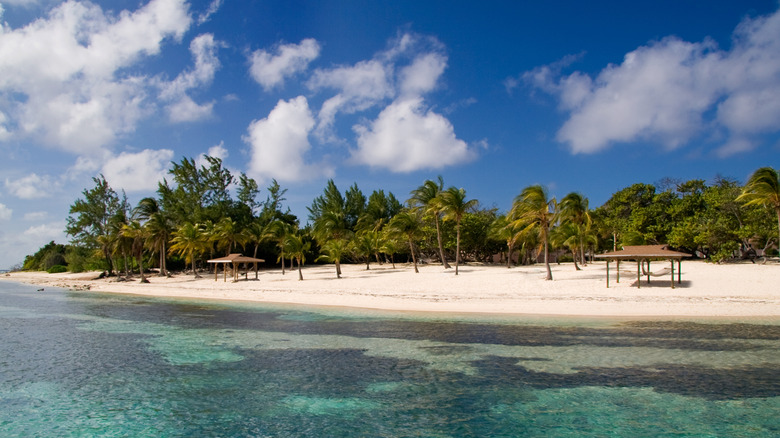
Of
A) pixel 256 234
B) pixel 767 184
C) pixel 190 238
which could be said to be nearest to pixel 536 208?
pixel 767 184

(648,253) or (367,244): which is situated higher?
(367,244)

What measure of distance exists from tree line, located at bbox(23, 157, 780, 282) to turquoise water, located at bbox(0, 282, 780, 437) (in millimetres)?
12571

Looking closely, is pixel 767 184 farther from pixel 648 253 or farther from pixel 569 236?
pixel 569 236

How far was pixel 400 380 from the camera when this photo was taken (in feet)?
31.3

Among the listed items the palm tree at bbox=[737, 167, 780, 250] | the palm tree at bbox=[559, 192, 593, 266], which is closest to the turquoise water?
the palm tree at bbox=[737, 167, 780, 250]

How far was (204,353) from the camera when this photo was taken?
12484 millimetres

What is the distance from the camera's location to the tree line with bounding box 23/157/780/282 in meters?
31.6

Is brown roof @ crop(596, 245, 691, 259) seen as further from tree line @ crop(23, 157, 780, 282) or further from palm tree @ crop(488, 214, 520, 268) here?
palm tree @ crop(488, 214, 520, 268)

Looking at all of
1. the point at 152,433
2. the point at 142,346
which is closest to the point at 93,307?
the point at 142,346

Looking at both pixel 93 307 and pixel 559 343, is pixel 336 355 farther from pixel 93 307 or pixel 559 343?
pixel 93 307

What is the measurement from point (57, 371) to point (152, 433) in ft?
18.4

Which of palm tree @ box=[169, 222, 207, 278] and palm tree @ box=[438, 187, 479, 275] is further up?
palm tree @ box=[438, 187, 479, 275]

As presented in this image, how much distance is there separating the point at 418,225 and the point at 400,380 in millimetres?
28746

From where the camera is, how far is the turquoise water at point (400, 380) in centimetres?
709
